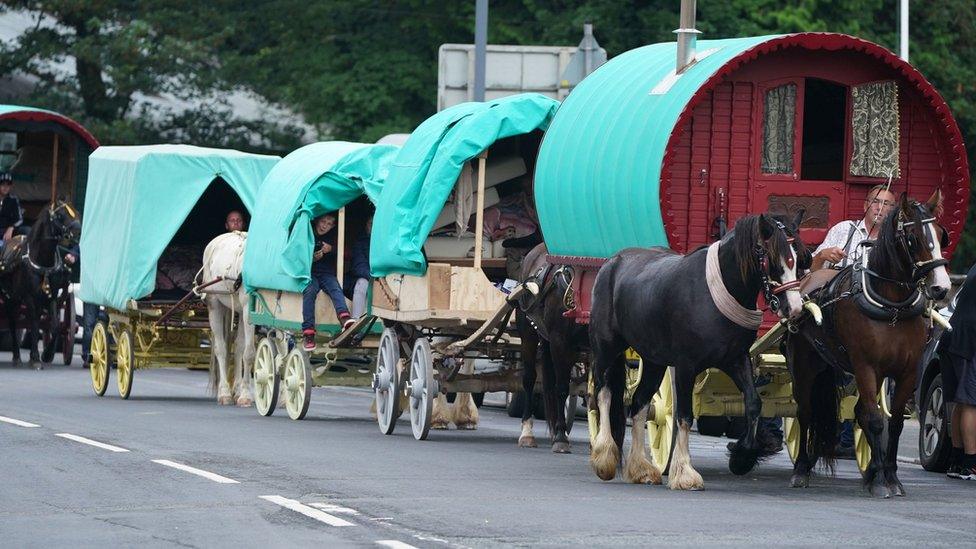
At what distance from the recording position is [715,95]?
15055 mm

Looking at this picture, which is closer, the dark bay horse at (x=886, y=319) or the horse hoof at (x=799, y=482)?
the dark bay horse at (x=886, y=319)

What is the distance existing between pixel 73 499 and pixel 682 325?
407 centimetres

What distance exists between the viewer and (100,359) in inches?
952

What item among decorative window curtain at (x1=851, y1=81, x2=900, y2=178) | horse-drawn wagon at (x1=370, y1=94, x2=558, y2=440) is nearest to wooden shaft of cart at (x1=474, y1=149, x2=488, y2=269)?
horse-drawn wagon at (x1=370, y1=94, x2=558, y2=440)

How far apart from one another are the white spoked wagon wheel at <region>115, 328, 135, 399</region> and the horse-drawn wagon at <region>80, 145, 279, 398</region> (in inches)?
0.4

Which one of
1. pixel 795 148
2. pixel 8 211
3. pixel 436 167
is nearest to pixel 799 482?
pixel 795 148

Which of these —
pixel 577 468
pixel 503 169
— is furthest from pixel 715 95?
pixel 503 169

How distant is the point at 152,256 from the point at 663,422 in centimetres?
973

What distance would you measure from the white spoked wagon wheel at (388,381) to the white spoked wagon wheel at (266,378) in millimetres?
2317

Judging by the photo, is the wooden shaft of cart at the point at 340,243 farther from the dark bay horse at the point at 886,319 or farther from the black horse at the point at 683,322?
the dark bay horse at the point at 886,319

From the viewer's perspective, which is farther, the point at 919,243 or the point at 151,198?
the point at 151,198

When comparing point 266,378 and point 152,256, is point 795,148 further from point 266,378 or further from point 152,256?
point 152,256

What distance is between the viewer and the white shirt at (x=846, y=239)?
14.1 metres

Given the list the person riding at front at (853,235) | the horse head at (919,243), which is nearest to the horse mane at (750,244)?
the horse head at (919,243)
